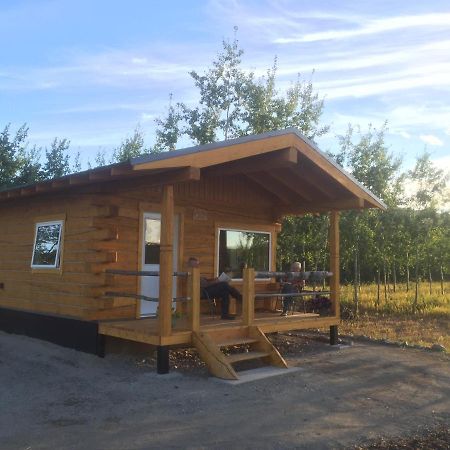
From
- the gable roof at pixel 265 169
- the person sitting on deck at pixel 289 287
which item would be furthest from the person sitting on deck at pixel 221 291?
the gable roof at pixel 265 169

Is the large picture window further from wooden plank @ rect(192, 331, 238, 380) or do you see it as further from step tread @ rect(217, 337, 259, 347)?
wooden plank @ rect(192, 331, 238, 380)

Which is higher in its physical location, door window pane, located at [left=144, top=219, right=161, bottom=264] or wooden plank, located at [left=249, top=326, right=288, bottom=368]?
door window pane, located at [left=144, top=219, right=161, bottom=264]

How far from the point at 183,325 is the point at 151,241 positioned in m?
1.87

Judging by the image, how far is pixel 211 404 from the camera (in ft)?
20.7

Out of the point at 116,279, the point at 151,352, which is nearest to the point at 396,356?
the point at 151,352

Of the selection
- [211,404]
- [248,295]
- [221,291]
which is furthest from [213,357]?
[221,291]

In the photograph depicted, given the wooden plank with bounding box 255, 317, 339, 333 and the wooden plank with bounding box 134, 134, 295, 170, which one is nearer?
the wooden plank with bounding box 134, 134, 295, 170

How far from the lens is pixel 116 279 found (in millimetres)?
9273

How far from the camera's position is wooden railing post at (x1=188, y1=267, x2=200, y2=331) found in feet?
26.3

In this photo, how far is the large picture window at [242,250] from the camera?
449 inches

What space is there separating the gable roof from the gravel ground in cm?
281

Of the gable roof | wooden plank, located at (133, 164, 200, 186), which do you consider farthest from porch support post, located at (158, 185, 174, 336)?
the gable roof

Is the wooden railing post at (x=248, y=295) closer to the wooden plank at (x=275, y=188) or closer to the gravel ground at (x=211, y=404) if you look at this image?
the gravel ground at (x=211, y=404)

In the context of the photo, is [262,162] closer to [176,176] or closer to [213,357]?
[176,176]
